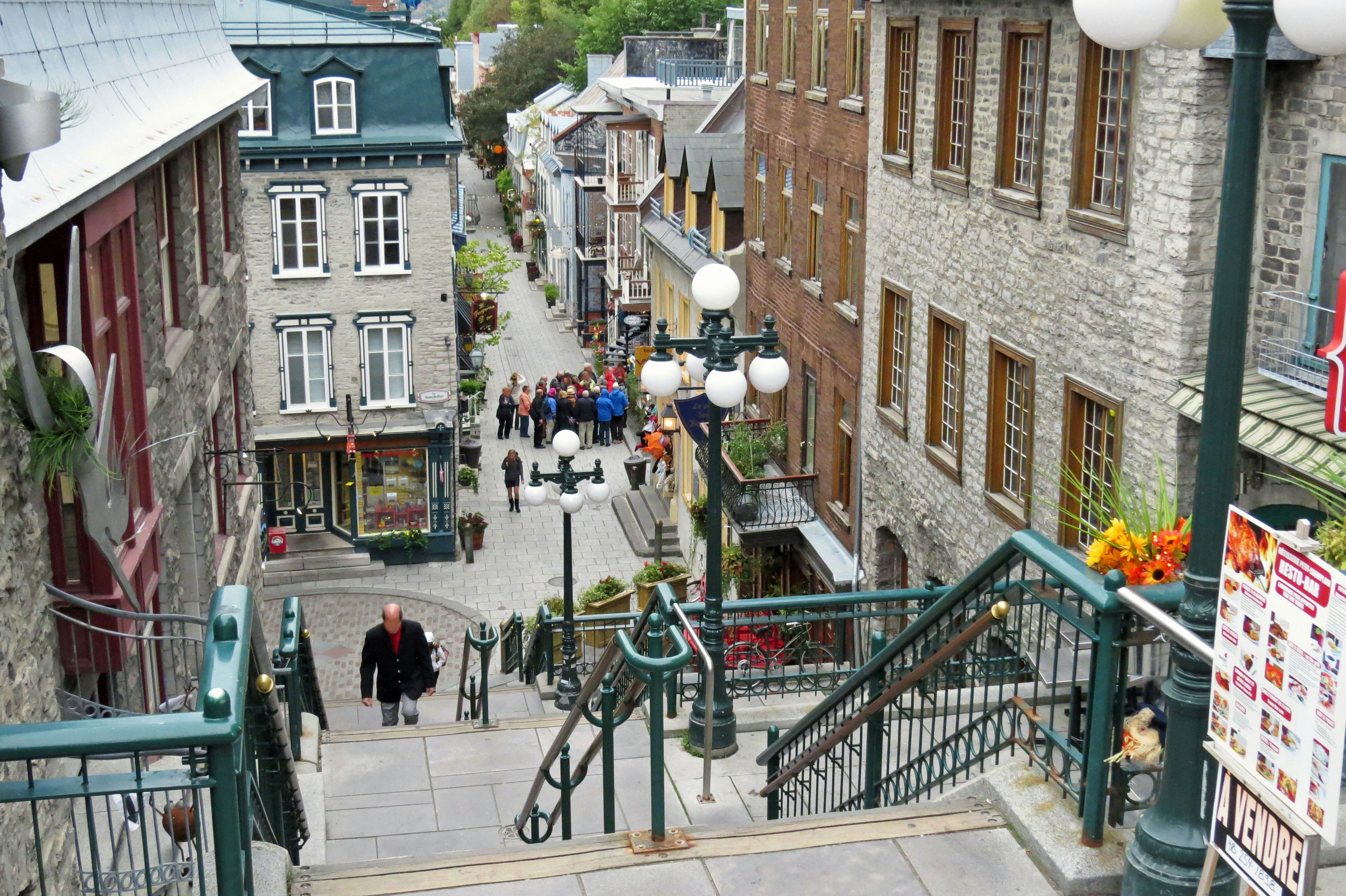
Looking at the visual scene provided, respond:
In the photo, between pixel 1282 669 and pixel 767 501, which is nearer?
pixel 1282 669

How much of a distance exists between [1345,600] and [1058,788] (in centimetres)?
272

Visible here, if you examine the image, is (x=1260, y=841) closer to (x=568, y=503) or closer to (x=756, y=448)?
(x=568, y=503)

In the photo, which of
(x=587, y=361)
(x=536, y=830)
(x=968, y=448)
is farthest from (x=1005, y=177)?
(x=587, y=361)

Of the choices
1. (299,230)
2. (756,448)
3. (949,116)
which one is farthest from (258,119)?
(949,116)

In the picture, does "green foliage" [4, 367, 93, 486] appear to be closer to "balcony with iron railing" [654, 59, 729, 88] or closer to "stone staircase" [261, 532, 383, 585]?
"stone staircase" [261, 532, 383, 585]

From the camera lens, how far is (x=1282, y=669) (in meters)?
4.21

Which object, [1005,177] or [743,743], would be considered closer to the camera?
[743,743]

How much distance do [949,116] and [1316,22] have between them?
13.5 m

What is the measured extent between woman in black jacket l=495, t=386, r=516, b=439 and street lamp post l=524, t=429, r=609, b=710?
18275mm

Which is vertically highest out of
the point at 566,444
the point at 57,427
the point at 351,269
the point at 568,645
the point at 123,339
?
the point at 57,427

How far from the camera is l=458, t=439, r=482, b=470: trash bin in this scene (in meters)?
33.6

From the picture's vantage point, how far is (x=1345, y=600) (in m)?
3.89

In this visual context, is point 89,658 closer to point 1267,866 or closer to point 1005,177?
point 1267,866

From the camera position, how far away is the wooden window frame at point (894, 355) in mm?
18906
